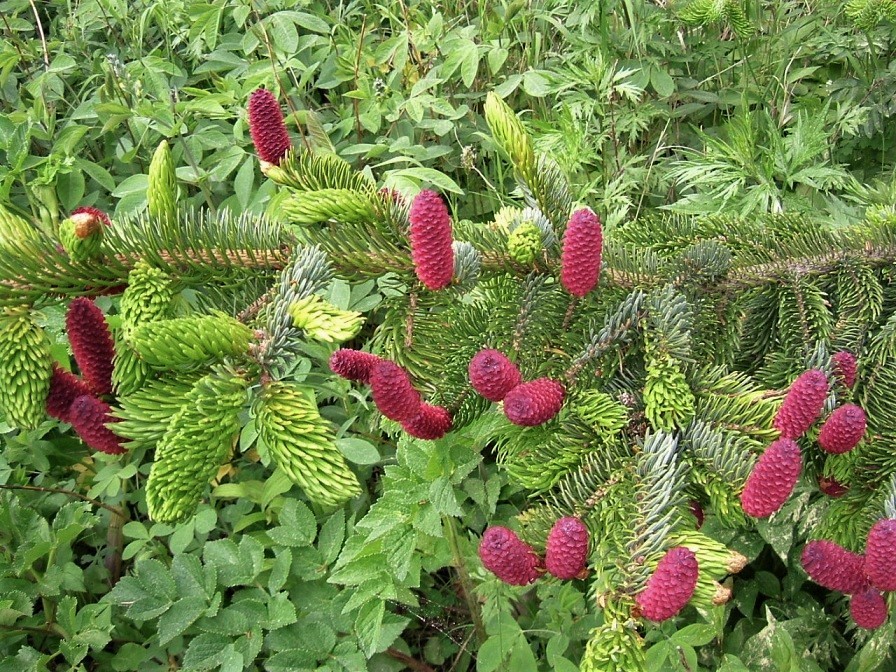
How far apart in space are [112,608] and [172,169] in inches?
64.1

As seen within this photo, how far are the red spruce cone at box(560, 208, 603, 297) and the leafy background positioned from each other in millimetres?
522

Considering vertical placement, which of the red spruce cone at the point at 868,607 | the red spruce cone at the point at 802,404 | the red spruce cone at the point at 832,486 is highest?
the red spruce cone at the point at 802,404

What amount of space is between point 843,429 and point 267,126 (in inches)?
28.9

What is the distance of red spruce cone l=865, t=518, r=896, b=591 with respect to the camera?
0.73m

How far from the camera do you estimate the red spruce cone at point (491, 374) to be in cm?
76

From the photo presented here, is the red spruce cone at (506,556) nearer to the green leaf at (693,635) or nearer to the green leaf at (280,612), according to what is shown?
the green leaf at (693,635)

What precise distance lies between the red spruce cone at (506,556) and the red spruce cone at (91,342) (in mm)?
422

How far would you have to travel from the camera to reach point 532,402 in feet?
2.56

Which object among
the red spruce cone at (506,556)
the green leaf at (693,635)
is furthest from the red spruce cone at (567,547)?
the green leaf at (693,635)

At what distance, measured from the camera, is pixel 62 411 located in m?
0.77

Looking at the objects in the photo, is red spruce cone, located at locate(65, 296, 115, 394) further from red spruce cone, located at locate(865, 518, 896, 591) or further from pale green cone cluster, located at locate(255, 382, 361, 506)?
red spruce cone, located at locate(865, 518, 896, 591)

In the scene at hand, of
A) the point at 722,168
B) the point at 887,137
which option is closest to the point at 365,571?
the point at 722,168

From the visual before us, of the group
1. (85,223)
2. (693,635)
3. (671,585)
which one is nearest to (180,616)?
(693,635)

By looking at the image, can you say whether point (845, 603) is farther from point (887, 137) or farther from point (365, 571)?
point (887, 137)
